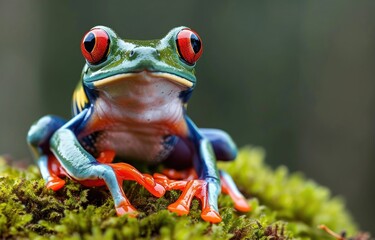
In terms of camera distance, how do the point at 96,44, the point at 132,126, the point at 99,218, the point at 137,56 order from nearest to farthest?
the point at 99,218 → the point at 137,56 → the point at 96,44 → the point at 132,126

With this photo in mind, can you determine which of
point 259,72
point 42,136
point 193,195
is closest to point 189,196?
point 193,195

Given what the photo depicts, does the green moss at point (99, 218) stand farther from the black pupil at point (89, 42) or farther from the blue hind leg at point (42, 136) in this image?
the black pupil at point (89, 42)

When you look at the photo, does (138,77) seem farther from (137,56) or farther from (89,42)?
(89,42)

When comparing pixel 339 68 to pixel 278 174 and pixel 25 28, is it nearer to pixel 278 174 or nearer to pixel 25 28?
pixel 25 28

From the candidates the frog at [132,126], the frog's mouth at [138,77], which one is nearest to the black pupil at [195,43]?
the frog at [132,126]

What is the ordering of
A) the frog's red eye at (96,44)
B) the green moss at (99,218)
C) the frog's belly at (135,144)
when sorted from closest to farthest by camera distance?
the green moss at (99,218), the frog's red eye at (96,44), the frog's belly at (135,144)

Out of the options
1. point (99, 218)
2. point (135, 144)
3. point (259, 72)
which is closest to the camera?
point (99, 218)
